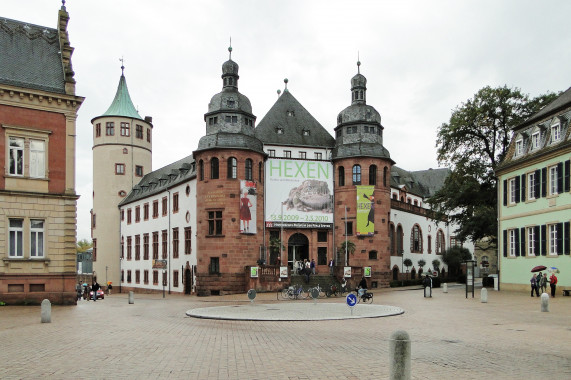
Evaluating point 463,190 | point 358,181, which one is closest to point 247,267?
point 358,181

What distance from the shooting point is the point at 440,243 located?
254 feet

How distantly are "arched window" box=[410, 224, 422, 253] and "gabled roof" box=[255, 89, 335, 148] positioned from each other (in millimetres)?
18313

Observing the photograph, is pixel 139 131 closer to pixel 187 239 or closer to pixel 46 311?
pixel 187 239

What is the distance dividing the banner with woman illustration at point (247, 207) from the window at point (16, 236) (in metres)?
20.1

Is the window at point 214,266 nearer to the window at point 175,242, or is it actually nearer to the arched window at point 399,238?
the window at point 175,242

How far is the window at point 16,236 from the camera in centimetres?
2905

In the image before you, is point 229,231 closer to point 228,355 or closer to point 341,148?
point 341,148

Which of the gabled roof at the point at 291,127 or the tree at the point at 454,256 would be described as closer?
the gabled roof at the point at 291,127

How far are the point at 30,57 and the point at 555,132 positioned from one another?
96.6 feet

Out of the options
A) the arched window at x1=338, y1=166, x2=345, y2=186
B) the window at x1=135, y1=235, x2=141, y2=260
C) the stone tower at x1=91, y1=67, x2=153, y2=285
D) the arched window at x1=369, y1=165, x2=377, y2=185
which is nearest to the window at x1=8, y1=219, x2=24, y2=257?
the arched window at x1=338, y1=166, x2=345, y2=186

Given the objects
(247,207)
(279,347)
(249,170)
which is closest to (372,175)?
(249,170)

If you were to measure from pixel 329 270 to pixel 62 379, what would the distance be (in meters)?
41.3

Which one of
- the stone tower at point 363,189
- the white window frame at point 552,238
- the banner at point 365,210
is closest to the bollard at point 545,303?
the white window frame at point 552,238

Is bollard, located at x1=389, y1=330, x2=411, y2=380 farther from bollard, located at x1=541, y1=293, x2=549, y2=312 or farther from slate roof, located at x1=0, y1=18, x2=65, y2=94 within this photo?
slate roof, located at x1=0, y1=18, x2=65, y2=94
